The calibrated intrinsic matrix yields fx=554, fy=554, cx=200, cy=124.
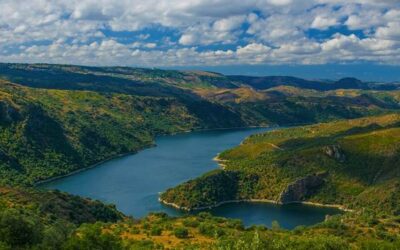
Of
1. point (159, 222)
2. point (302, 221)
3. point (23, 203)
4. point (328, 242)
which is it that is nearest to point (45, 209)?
point (23, 203)

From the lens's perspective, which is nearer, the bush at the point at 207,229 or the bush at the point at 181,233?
the bush at the point at 181,233

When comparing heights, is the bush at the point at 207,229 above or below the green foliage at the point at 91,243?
below

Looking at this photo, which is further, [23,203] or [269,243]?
[23,203]

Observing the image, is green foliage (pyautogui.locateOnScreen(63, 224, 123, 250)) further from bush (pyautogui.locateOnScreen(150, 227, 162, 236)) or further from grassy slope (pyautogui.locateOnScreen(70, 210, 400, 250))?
bush (pyautogui.locateOnScreen(150, 227, 162, 236))

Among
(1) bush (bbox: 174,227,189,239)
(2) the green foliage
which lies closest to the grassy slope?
(1) bush (bbox: 174,227,189,239)

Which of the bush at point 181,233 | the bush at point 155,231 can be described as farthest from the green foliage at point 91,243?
the bush at point 155,231

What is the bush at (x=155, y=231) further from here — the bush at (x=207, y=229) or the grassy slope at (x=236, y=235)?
the bush at (x=207, y=229)

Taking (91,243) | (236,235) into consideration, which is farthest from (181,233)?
(91,243)

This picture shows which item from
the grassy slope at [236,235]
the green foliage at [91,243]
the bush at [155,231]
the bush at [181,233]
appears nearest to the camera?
the green foliage at [91,243]

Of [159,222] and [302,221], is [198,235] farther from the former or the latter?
[302,221]

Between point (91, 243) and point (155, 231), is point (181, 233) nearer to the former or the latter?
point (155, 231)

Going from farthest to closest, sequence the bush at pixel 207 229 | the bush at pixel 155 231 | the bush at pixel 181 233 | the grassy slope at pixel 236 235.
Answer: the bush at pixel 207 229 < the bush at pixel 155 231 < the bush at pixel 181 233 < the grassy slope at pixel 236 235
